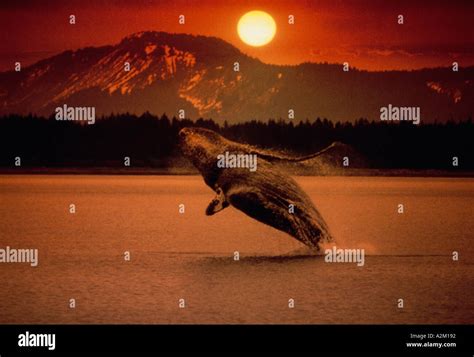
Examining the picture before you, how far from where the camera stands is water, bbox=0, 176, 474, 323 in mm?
16750

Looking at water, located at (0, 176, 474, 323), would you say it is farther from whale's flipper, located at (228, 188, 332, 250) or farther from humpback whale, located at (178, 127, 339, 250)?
humpback whale, located at (178, 127, 339, 250)

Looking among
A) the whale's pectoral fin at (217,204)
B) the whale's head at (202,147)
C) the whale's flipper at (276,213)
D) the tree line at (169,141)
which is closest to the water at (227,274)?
the whale's flipper at (276,213)

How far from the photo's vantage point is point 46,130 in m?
187

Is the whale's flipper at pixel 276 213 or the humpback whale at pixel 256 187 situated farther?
the humpback whale at pixel 256 187

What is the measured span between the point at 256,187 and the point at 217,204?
1.17 m

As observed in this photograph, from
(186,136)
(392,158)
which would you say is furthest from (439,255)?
(392,158)

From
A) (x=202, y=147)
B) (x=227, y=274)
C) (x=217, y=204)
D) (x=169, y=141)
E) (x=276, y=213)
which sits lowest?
(x=227, y=274)

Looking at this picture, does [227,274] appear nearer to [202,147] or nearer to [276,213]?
[276,213]

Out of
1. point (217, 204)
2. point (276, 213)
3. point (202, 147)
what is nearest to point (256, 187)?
point (276, 213)

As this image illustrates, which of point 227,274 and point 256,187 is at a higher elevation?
point 256,187

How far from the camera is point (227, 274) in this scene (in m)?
21.2

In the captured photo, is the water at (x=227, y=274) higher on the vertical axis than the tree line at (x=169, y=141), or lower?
lower

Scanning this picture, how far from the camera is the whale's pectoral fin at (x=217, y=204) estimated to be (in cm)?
2266

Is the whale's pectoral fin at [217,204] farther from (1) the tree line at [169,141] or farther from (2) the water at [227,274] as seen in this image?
(1) the tree line at [169,141]
